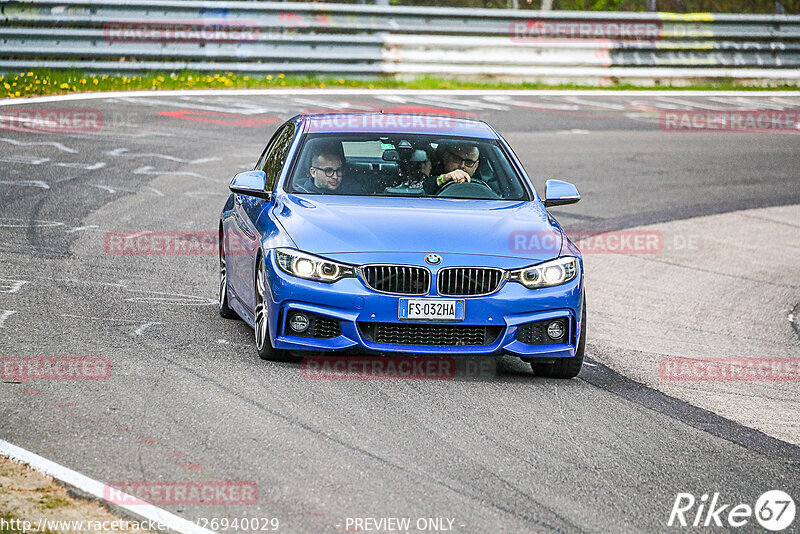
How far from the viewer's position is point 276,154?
9.71m

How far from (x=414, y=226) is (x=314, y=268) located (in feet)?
2.33

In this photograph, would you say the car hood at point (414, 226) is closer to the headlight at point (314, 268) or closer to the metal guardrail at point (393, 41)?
the headlight at point (314, 268)

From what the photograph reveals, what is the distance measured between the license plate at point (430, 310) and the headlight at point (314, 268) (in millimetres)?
368

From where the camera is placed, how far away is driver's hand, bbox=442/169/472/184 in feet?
30.0

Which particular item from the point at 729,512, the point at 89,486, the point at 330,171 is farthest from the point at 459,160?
the point at 89,486

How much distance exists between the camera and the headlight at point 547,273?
25.9 ft

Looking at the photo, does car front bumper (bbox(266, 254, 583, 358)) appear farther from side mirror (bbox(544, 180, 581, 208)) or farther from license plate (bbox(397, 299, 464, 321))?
side mirror (bbox(544, 180, 581, 208))

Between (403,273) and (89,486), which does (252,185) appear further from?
(89,486)

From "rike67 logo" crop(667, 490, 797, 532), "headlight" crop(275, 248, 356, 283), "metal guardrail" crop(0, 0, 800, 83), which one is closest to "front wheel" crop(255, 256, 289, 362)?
"headlight" crop(275, 248, 356, 283)

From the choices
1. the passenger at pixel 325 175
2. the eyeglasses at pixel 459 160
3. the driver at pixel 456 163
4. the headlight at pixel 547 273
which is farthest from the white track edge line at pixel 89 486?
the eyeglasses at pixel 459 160

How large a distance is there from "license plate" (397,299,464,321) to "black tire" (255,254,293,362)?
84 cm

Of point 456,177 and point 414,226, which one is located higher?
point 456,177

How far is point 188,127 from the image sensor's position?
19906 millimetres

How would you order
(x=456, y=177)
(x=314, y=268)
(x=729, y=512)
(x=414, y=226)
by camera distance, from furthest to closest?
1. (x=456, y=177)
2. (x=414, y=226)
3. (x=314, y=268)
4. (x=729, y=512)
